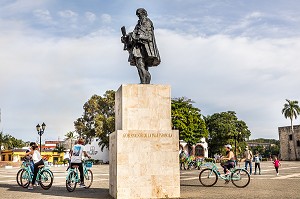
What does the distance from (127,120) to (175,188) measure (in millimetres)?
2268

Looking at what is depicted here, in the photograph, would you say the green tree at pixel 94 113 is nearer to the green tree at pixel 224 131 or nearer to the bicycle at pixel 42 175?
the green tree at pixel 224 131

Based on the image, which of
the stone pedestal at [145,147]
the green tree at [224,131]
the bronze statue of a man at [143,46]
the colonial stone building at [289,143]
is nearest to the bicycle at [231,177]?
the stone pedestal at [145,147]

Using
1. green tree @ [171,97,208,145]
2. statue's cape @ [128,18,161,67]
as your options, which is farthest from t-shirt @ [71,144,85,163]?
green tree @ [171,97,208,145]

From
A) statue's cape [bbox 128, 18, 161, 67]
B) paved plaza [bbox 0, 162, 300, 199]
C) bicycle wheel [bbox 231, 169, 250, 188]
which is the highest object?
statue's cape [bbox 128, 18, 161, 67]

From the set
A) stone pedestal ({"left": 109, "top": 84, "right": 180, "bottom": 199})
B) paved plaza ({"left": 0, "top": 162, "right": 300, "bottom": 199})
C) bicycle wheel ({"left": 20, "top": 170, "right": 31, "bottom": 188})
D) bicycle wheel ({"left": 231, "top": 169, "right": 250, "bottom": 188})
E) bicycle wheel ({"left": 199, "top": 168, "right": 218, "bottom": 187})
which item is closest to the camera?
stone pedestal ({"left": 109, "top": 84, "right": 180, "bottom": 199})

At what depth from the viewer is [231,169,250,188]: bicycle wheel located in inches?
490

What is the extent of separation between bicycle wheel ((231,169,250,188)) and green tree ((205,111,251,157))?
202ft

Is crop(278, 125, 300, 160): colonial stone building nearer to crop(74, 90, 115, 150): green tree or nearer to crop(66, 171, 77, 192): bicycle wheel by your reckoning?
crop(74, 90, 115, 150): green tree

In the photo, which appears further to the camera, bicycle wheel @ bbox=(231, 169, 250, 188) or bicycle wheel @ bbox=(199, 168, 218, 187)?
bicycle wheel @ bbox=(199, 168, 218, 187)

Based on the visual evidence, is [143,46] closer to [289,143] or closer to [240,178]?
[240,178]

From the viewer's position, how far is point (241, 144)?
76688 millimetres

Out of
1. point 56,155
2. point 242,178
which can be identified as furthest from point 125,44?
point 56,155

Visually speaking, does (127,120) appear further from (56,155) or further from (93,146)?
(56,155)

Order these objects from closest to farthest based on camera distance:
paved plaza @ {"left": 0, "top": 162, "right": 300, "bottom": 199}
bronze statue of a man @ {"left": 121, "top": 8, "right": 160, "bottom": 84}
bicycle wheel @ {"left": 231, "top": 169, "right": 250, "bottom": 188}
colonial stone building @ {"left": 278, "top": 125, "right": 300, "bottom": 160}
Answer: paved plaza @ {"left": 0, "top": 162, "right": 300, "bottom": 199} → bronze statue of a man @ {"left": 121, "top": 8, "right": 160, "bottom": 84} → bicycle wheel @ {"left": 231, "top": 169, "right": 250, "bottom": 188} → colonial stone building @ {"left": 278, "top": 125, "right": 300, "bottom": 160}
